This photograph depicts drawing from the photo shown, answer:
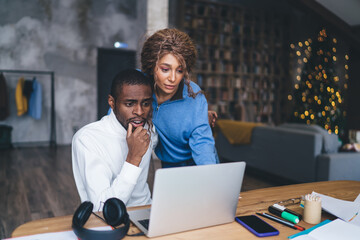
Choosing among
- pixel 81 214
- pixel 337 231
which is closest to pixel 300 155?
pixel 337 231

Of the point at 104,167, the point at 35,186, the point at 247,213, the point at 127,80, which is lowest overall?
the point at 35,186

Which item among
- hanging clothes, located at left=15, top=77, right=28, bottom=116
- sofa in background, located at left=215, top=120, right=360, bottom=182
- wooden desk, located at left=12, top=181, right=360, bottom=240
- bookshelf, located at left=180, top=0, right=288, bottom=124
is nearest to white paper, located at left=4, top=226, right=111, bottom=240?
wooden desk, located at left=12, top=181, right=360, bottom=240

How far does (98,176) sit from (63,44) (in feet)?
20.2

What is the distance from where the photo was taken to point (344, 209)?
3.80 ft

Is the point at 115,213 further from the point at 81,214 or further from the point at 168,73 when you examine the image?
the point at 168,73

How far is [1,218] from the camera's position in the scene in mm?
2816

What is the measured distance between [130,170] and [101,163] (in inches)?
5.5

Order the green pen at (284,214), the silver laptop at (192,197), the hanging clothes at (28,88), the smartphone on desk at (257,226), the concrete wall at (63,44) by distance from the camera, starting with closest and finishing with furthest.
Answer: the silver laptop at (192,197) → the smartphone on desk at (257,226) → the green pen at (284,214) → the hanging clothes at (28,88) → the concrete wall at (63,44)

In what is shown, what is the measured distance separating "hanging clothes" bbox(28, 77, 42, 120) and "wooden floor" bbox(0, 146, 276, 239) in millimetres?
799

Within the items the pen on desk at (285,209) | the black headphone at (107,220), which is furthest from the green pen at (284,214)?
the black headphone at (107,220)

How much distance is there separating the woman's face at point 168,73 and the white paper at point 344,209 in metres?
0.76

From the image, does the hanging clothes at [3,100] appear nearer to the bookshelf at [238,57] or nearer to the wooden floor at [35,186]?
the wooden floor at [35,186]

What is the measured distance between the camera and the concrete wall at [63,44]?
20.7ft

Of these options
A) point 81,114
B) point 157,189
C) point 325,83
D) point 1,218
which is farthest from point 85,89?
point 157,189
